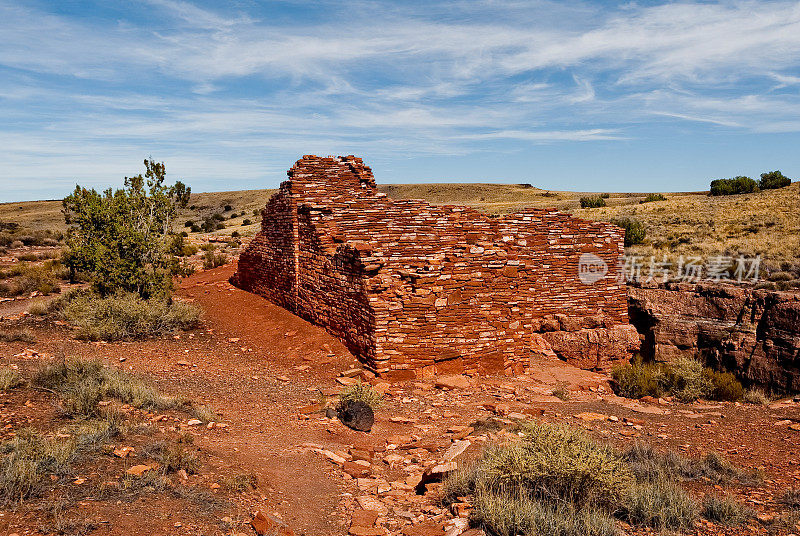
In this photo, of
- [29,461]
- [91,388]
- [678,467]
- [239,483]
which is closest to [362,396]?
[239,483]

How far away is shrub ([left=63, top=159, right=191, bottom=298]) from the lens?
11.9 m

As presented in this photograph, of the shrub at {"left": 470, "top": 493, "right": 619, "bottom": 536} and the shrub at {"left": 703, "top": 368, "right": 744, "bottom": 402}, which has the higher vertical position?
the shrub at {"left": 470, "top": 493, "right": 619, "bottom": 536}

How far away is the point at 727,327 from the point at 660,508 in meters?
7.83

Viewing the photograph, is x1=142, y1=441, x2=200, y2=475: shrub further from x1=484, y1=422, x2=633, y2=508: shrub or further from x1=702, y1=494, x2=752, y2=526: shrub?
x1=702, y1=494, x2=752, y2=526: shrub

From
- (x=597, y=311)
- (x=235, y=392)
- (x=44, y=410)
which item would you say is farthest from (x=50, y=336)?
(x=597, y=311)

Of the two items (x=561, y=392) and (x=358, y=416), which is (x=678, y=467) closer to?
(x=561, y=392)

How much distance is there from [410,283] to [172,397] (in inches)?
172

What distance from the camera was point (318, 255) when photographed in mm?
11016

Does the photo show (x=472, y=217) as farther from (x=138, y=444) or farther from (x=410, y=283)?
(x=138, y=444)

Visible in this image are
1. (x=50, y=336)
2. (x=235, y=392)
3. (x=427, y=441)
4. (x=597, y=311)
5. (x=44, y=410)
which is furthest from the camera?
(x=597, y=311)

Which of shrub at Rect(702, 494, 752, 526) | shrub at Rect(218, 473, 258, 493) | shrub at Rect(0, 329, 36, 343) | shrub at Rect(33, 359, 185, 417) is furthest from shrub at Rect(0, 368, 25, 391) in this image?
shrub at Rect(702, 494, 752, 526)

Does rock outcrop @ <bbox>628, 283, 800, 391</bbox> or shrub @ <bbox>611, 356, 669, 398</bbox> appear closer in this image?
shrub @ <bbox>611, 356, 669, 398</bbox>

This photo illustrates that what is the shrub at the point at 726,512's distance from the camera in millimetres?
4335

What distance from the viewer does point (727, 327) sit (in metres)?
10.6
